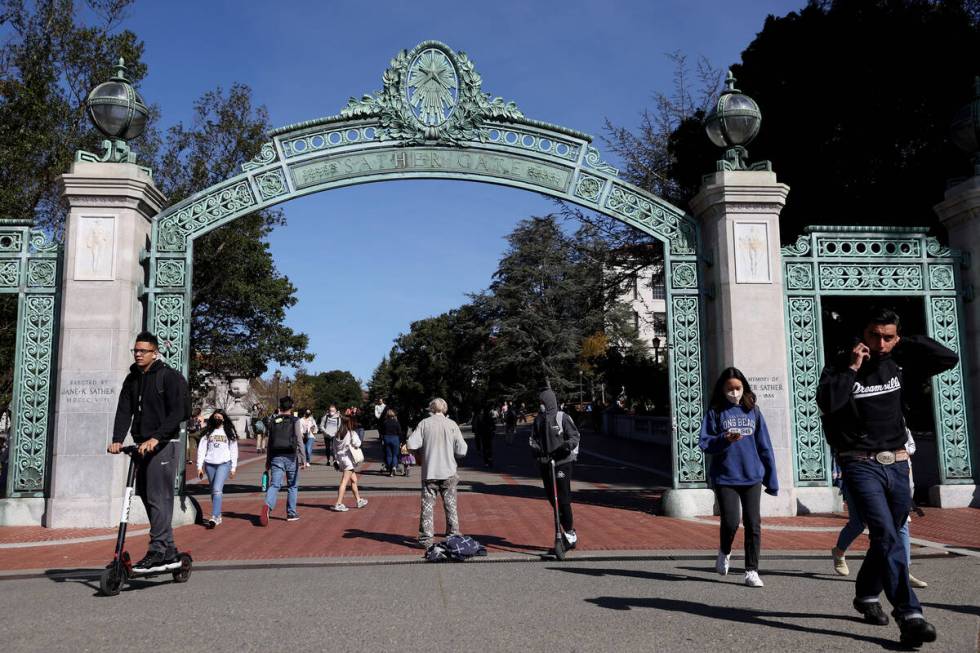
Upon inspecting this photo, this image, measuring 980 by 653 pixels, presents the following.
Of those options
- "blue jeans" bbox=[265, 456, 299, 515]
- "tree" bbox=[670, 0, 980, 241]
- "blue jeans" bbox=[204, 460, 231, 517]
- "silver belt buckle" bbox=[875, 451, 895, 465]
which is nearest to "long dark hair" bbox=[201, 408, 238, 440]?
"blue jeans" bbox=[204, 460, 231, 517]

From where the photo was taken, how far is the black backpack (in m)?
10.9

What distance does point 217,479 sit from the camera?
10352mm

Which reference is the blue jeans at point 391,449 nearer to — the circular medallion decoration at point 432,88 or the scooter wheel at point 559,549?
the circular medallion decoration at point 432,88

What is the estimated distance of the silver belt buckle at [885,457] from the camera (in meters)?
4.64

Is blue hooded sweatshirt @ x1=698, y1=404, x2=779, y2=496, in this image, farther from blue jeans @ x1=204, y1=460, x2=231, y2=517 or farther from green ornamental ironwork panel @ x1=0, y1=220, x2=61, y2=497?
green ornamental ironwork panel @ x1=0, y1=220, x2=61, y2=497

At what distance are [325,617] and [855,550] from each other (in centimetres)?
549

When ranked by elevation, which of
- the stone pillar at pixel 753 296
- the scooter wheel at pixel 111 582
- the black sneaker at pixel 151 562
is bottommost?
the scooter wheel at pixel 111 582


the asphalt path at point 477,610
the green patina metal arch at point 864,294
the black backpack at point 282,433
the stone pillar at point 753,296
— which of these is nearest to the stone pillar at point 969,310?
the green patina metal arch at point 864,294

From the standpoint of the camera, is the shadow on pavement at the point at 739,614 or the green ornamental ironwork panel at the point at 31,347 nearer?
the shadow on pavement at the point at 739,614

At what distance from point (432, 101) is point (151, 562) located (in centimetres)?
760

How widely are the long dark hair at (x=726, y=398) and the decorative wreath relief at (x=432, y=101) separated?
6.23m

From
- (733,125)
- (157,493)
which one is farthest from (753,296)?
(157,493)

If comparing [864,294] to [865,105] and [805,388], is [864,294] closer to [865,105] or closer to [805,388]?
[805,388]

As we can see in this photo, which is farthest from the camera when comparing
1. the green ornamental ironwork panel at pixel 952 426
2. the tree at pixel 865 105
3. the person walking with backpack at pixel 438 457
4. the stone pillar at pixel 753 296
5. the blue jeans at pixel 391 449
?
the blue jeans at pixel 391 449
